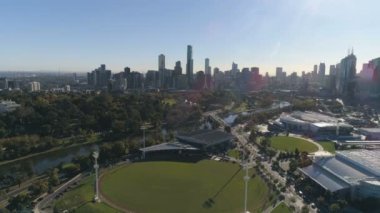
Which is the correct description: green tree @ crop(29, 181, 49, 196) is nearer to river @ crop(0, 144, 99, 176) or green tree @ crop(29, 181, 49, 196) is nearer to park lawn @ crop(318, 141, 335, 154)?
river @ crop(0, 144, 99, 176)

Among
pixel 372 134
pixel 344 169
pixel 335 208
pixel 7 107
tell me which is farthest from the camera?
pixel 7 107

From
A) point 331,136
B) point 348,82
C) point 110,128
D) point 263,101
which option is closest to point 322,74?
point 348,82

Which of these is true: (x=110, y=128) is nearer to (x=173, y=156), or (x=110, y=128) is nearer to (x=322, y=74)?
(x=173, y=156)

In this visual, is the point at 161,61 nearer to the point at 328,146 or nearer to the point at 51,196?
the point at 328,146

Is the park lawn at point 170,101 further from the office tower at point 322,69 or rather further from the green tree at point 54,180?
the office tower at point 322,69

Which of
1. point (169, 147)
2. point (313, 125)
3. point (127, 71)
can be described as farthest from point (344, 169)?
point (127, 71)

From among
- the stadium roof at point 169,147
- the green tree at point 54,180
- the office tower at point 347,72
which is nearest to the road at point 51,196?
the green tree at point 54,180

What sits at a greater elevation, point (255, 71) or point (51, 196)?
point (255, 71)
